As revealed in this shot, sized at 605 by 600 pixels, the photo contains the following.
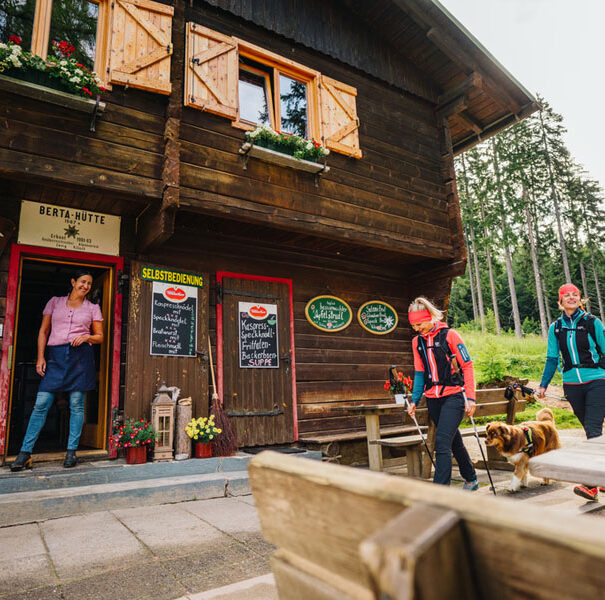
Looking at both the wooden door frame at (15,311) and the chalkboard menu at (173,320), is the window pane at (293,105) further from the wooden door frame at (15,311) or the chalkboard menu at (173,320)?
the wooden door frame at (15,311)

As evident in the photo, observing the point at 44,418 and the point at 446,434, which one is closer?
the point at 446,434

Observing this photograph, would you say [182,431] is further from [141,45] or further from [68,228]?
[141,45]

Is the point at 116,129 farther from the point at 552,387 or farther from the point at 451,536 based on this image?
the point at 552,387

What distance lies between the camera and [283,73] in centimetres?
742

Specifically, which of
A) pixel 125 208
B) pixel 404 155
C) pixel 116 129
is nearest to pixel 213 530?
pixel 125 208

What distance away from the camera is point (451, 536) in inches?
23.9

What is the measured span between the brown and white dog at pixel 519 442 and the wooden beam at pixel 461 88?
6.20 meters

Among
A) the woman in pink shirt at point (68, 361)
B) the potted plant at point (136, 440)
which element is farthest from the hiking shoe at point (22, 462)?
the potted plant at point (136, 440)

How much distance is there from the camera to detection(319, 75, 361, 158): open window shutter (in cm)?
731

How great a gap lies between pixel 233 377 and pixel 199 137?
3.27 m

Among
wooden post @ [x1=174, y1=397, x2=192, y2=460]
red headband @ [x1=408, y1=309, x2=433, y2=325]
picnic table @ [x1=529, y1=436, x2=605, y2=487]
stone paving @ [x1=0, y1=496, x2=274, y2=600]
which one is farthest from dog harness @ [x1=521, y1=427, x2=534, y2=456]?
wooden post @ [x1=174, y1=397, x2=192, y2=460]

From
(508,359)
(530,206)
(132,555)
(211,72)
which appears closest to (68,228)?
(211,72)

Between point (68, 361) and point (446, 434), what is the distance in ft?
13.1

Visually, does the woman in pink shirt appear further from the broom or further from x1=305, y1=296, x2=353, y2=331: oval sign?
x1=305, y1=296, x2=353, y2=331: oval sign
